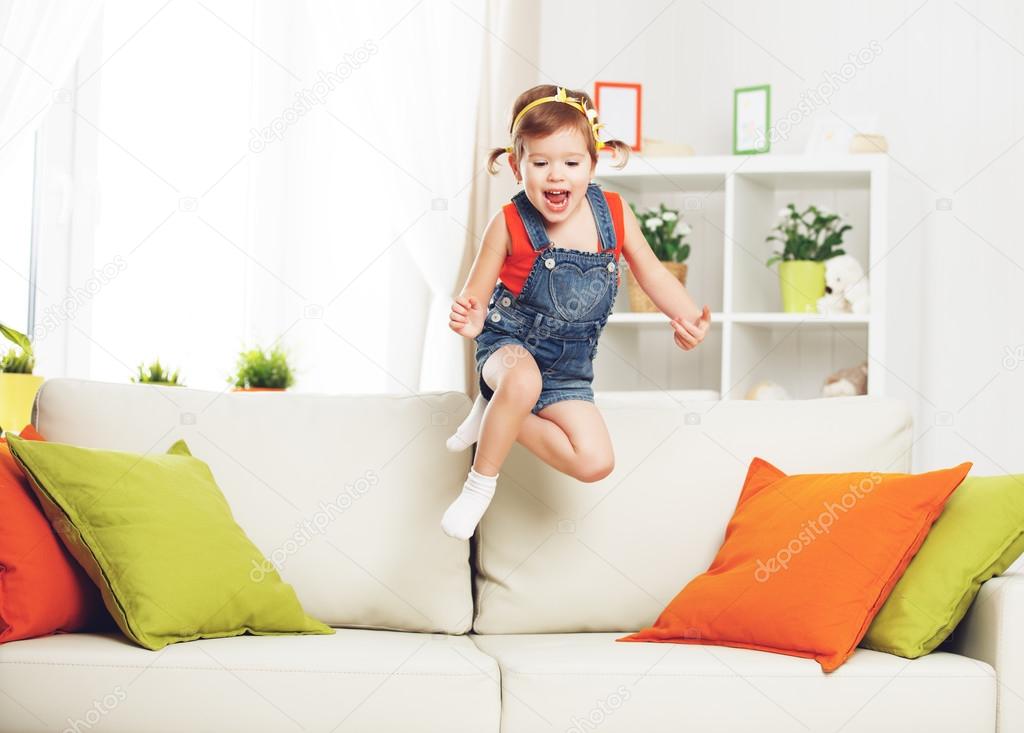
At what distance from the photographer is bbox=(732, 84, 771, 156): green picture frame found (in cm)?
372

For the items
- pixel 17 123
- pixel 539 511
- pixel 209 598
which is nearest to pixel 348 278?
pixel 17 123

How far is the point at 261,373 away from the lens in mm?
3094

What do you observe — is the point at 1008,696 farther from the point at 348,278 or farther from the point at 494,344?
the point at 348,278

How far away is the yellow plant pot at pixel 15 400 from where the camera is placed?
2.45 meters

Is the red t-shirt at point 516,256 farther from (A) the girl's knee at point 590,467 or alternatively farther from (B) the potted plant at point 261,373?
(B) the potted plant at point 261,373

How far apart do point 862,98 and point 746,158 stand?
0.57m

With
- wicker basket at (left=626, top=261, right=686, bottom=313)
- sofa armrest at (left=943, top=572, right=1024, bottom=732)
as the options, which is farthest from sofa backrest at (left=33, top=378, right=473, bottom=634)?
wicker basket at (left=626, top=261, right=686, bottom=313)

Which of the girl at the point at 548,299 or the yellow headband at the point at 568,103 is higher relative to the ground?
the yellow headband at the point at 568,103

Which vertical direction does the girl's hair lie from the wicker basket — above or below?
above

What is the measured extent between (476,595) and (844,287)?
184 cm

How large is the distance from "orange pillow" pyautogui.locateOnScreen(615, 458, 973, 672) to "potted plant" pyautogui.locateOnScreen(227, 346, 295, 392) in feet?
4.82

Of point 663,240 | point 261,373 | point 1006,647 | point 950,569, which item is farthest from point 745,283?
point 1006,647

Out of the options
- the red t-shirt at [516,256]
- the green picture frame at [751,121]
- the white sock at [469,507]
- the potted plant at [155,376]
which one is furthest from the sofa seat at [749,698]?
the green picture frame at [751,121]

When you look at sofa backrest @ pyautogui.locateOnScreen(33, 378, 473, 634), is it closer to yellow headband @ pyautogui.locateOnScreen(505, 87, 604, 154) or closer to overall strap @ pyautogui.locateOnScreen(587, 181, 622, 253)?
overall strap @ pyautogui.locateOnScreen(587, 181, 622, 253)
